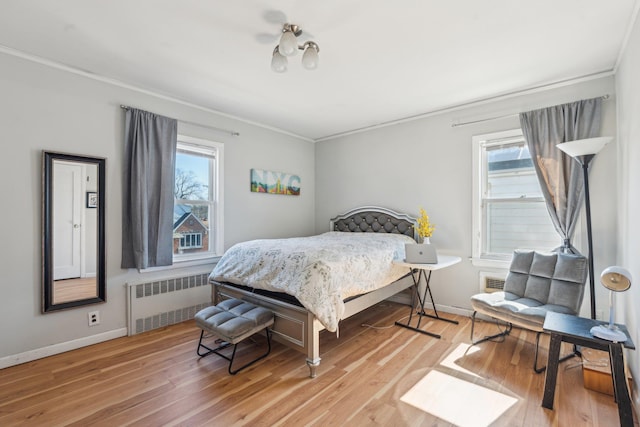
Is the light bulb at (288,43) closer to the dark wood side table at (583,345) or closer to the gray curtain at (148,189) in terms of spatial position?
the gray curtain at (148,189)

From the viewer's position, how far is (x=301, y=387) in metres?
2.10

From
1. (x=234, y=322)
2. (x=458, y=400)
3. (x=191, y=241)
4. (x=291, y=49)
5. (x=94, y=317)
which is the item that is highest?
(x=291, y=49)

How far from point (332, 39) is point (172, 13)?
112cm

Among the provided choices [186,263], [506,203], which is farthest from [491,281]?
[186,263]

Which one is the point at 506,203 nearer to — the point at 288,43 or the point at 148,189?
the point at 288,43

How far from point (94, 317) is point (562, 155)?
15.9 feet

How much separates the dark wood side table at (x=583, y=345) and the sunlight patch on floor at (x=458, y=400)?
0.28 m

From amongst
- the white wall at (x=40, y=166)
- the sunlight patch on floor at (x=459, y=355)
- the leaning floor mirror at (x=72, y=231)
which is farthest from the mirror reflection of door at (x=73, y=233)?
the sunlight patch on floor at (x=459, y=355)

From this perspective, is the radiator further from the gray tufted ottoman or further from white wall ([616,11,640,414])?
white wall ([616,11,640,414])

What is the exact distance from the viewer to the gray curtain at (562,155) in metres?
2.75

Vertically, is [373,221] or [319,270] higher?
[373,221]

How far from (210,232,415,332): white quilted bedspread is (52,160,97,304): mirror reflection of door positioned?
3.84ft

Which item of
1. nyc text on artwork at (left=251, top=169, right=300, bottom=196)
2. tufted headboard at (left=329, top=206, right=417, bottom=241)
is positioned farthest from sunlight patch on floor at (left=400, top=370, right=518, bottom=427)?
nyc text on artwork at (left=251, top=169, right=300, bottom=196)

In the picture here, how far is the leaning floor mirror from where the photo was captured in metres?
2.55
